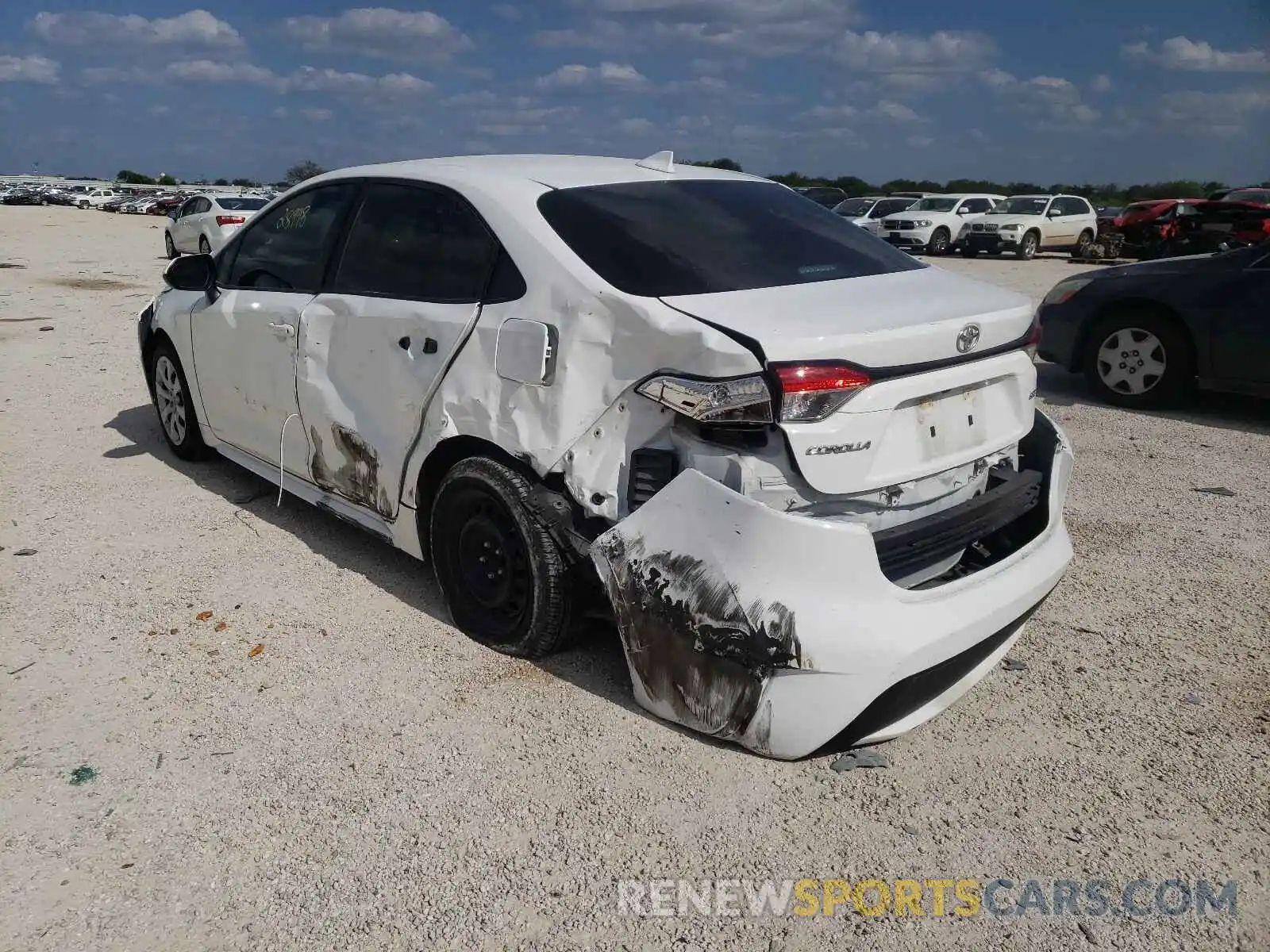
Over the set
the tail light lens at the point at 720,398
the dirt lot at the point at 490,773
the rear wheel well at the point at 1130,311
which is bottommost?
the dirt lot at the point at 490,773

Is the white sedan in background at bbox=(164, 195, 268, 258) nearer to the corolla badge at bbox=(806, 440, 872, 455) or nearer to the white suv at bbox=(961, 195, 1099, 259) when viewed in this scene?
the white suv at bbox=(961, 195, 1099, 259)

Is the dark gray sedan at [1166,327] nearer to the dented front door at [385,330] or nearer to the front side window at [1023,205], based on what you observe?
the dented front door at [385,330]

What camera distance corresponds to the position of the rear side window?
11.4 feet

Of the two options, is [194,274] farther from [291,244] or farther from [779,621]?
[779,621]

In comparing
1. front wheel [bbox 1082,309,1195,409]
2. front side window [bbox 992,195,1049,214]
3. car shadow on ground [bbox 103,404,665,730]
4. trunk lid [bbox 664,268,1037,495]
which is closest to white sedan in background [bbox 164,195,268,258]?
car shadow on ground [bbox 103,404,665,730]

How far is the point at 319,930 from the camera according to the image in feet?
7.52

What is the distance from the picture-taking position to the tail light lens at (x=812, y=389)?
8.48 ft

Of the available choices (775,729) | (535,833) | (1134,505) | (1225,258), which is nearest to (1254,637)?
(1134,505)

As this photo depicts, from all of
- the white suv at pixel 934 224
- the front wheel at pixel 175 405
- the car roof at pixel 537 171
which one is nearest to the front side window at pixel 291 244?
the car roof at pixel 537 171

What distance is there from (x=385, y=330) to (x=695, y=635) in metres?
1.77

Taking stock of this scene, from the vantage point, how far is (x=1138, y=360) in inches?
286

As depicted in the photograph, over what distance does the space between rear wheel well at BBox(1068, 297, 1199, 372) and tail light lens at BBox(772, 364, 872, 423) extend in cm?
549

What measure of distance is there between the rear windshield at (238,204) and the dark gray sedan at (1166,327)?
720 inches

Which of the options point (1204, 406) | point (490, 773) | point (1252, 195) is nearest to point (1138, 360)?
point (1204, 406)
